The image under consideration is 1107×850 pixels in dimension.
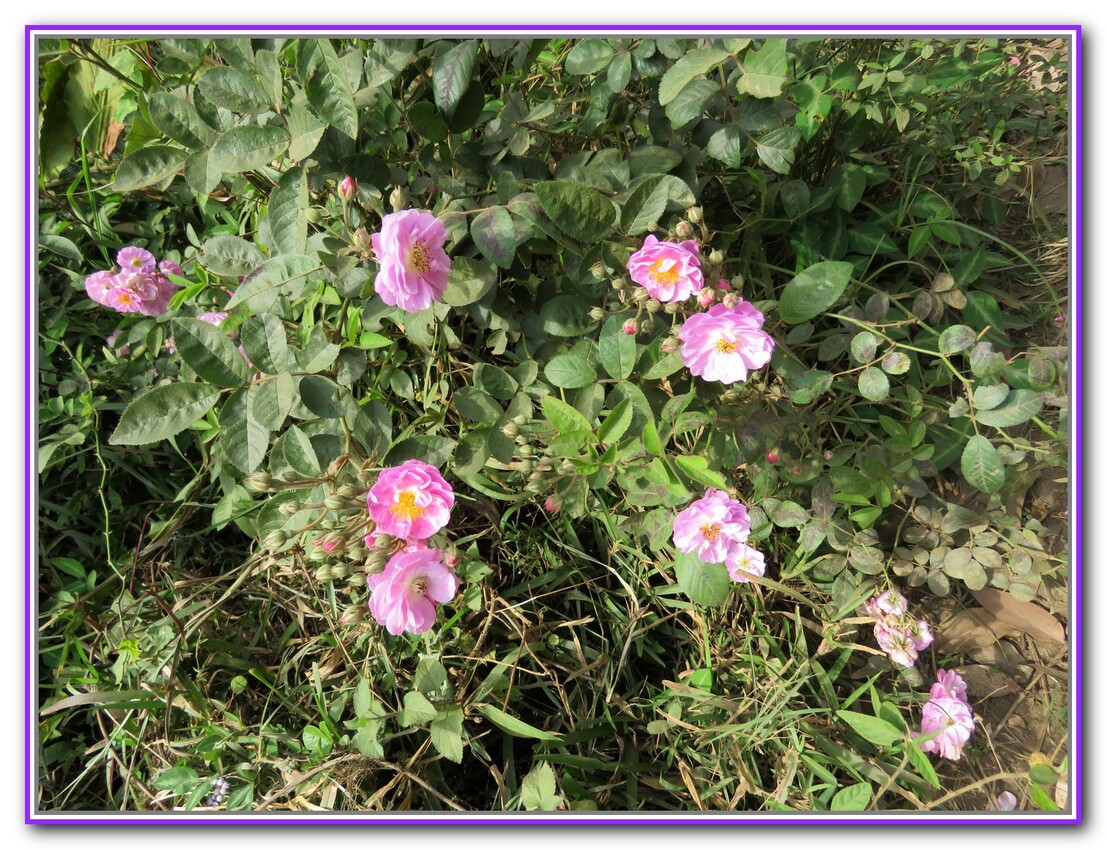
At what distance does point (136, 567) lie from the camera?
1.92 m

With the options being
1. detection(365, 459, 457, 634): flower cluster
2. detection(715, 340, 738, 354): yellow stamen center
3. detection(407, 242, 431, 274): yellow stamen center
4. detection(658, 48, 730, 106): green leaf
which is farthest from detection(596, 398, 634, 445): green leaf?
detection(658, 48, 730, 106): green leaf

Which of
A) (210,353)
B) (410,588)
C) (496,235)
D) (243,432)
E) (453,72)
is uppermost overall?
(453,72)

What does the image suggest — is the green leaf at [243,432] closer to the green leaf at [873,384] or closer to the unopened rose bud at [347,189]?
the unopened rose bud at [347,189]

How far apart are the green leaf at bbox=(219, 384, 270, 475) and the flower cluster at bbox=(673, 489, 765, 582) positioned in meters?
0.73

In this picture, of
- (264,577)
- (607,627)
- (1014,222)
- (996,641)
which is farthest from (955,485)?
(264,577)

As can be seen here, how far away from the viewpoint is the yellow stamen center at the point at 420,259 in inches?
44.4

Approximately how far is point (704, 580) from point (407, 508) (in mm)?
562

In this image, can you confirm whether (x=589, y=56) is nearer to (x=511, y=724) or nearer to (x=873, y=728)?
(x=511, y=724)

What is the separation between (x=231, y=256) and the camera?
1.45 metres

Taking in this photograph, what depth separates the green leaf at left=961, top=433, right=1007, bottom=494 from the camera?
4.46 ft

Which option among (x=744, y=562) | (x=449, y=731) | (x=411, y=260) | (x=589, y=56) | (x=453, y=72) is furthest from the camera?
(x=449, y=731)

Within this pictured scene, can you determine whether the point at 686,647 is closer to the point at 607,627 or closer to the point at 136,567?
the point at 607,627

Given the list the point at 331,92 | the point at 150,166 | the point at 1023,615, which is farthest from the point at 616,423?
the point at 1023,615
